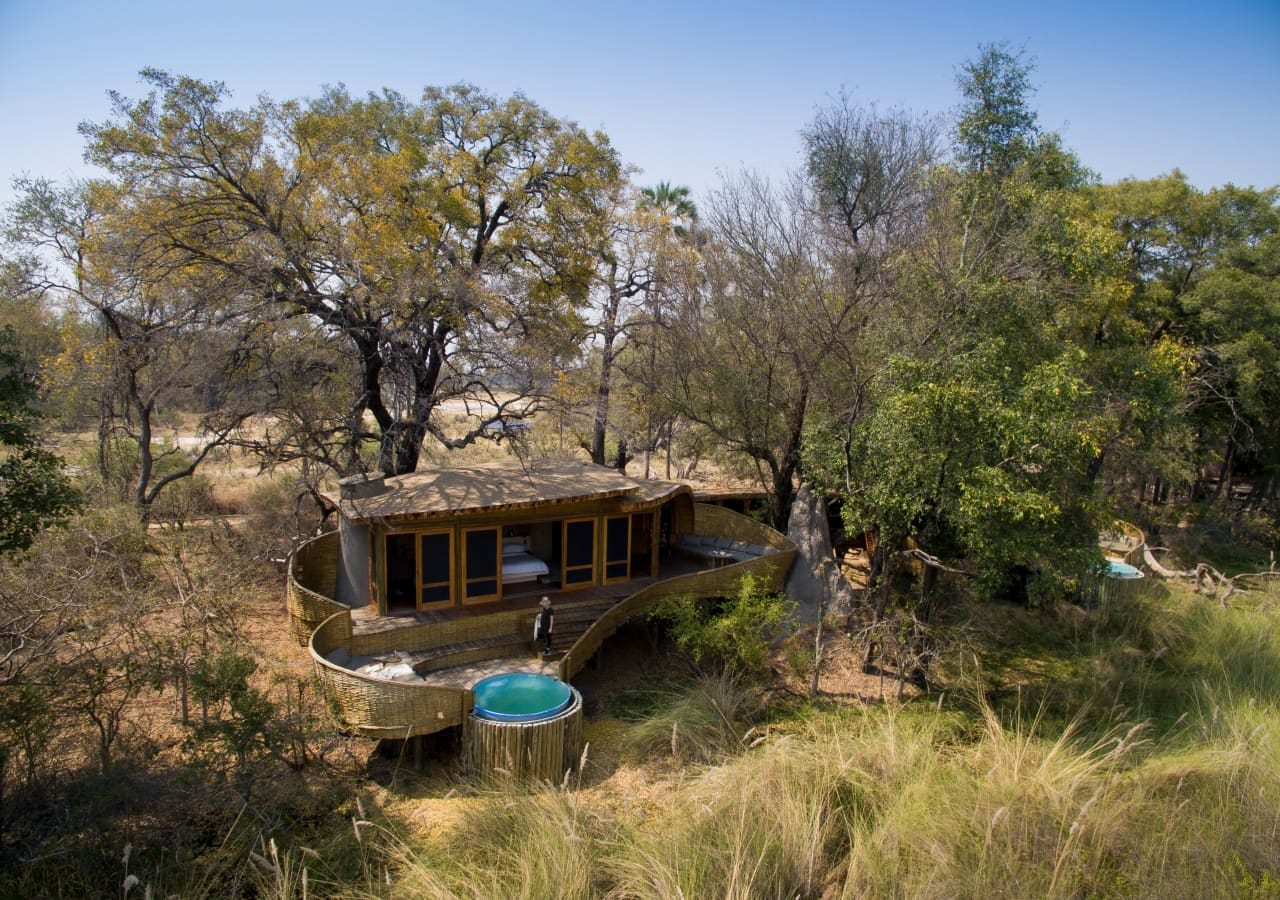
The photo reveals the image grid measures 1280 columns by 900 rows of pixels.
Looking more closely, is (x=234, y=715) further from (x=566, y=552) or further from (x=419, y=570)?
(x=566, y=552)

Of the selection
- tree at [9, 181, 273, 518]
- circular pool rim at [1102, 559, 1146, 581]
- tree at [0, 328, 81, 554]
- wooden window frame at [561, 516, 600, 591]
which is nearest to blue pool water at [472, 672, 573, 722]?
wooden window frame at [561, 516, 600, 591]

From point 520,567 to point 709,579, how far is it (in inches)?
135

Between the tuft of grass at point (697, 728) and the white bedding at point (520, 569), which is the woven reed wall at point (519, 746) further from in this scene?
the white bedding at point (520, 569)

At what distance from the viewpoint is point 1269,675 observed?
33.9ft

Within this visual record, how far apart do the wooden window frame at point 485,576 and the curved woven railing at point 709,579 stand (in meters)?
1.96

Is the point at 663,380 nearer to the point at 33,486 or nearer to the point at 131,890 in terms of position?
the point at 33,486

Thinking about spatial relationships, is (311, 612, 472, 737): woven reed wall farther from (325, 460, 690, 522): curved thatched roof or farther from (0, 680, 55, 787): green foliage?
(0, 680, 55, 787): green foliage

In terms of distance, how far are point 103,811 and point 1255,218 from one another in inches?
1149

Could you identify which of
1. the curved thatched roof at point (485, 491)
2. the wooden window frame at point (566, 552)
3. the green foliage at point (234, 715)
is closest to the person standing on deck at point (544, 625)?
the curved thatched roof at point (485, 491)

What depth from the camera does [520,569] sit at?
12.7 meters

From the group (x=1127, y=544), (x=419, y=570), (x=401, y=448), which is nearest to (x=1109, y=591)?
(x=1127, y=544)

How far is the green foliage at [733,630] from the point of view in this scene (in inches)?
449

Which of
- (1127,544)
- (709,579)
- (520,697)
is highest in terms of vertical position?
(709,579)

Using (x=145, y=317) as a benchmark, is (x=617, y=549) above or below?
below
